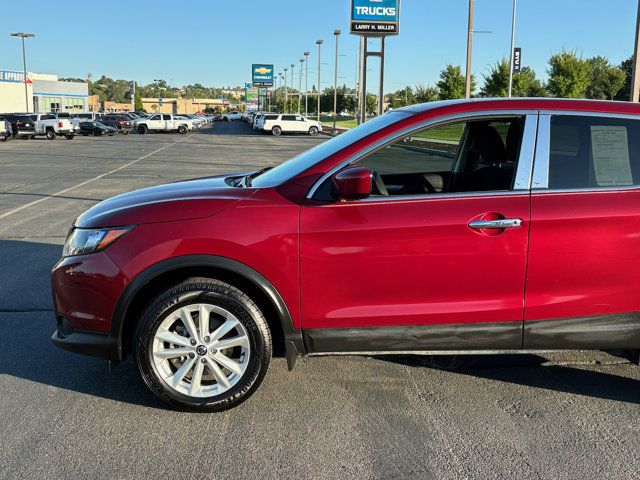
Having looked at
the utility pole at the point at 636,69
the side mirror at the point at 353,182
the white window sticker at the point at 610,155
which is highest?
the utility pole at the point at 636,69

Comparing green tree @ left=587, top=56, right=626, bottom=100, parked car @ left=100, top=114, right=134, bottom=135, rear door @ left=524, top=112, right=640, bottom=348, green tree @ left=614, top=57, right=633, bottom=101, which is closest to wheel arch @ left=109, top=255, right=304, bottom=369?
rear door @ left=524, top=112, right=640, bottom=348

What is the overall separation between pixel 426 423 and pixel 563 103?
2.09 meters

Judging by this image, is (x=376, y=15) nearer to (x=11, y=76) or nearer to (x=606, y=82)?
(x=606, y=82)

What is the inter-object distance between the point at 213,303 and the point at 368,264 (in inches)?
36.3

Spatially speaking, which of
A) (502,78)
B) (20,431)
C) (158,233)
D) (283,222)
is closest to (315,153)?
(283,222)

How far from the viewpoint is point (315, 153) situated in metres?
4.09

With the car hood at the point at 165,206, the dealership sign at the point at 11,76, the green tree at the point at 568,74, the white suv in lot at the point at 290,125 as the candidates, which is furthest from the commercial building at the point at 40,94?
the car hood at the point at 165,206

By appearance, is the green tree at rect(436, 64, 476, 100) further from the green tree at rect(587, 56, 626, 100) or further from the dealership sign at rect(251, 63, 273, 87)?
the dealership sign at rect(251, 63, 273, 87)

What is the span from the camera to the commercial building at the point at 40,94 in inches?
3019

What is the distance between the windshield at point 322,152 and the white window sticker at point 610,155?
1.16 meters

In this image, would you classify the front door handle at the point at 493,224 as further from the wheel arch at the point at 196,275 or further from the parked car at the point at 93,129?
the parked car at the point at 93,129

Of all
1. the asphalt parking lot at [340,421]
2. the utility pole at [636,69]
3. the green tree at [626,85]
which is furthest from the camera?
the green tree at [626,85]

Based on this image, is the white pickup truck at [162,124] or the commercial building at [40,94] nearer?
the white pickup truck at [162,124]

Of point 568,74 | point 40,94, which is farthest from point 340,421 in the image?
point 40,94
